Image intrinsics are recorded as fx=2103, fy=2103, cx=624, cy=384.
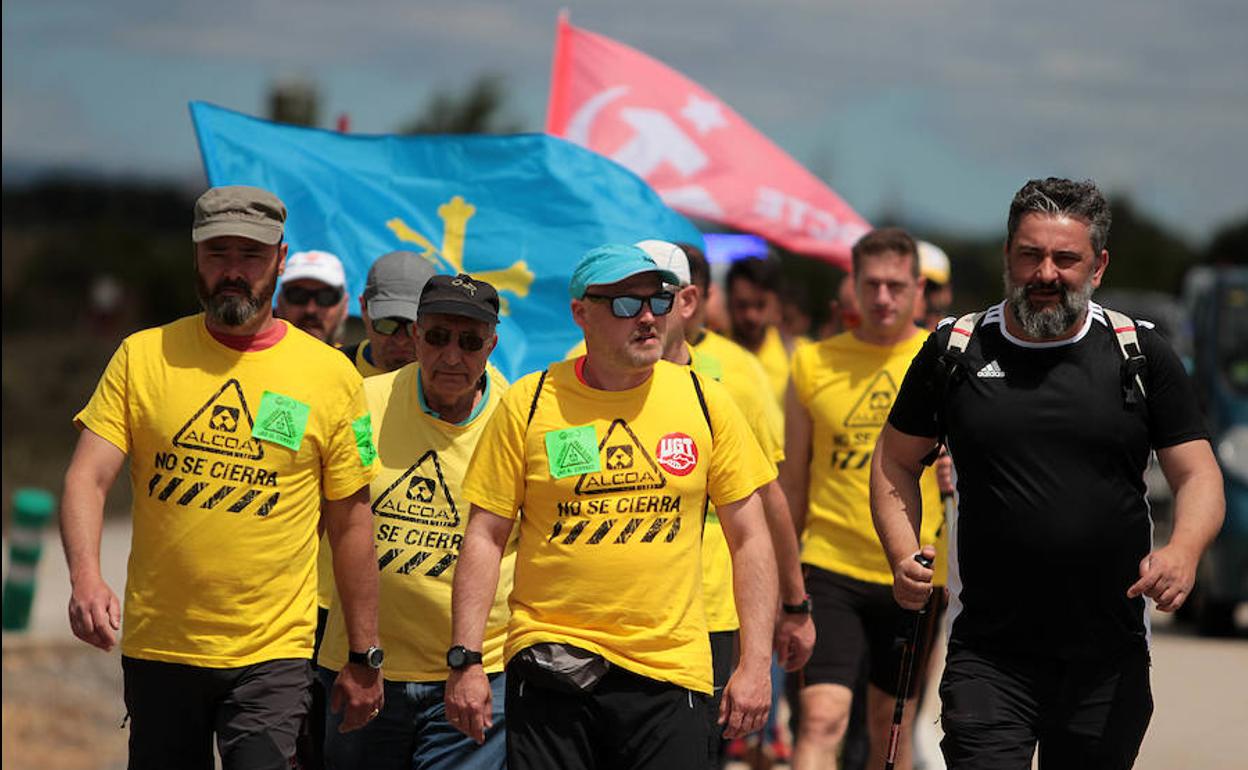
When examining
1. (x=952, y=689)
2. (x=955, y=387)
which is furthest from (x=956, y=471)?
(x=952, y=689)

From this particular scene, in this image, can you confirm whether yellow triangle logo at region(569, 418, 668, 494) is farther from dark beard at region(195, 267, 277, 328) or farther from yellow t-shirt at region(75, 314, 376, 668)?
dark beard at region(195, 267, 277, 328)

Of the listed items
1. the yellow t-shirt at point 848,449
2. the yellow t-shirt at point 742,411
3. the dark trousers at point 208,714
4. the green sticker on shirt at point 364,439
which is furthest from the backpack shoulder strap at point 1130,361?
the dark trousers at point 208,714

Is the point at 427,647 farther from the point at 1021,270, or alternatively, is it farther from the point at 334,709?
the point at 1021,270

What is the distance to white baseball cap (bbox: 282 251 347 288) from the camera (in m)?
7.98

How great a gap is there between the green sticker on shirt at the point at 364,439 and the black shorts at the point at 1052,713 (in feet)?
5.93

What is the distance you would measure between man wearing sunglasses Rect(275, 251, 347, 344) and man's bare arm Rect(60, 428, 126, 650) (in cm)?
221

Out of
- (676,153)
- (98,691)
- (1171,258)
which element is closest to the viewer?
(676,153)

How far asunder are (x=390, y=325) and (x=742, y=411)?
1.27 meters

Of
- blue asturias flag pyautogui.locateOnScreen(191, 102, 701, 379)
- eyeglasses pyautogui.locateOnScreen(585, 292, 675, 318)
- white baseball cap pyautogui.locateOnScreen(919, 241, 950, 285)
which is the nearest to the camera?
eyeglasses pyautogui.locateOnScreen(585, 292, 675, 318)

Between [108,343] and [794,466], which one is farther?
[108,343]

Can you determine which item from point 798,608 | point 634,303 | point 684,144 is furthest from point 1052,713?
point 684,144

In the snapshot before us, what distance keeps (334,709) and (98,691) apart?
794cm

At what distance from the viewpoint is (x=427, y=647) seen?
20.8 ft

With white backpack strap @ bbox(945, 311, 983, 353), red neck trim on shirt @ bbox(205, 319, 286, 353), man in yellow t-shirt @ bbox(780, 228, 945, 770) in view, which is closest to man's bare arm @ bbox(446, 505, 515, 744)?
red neck trim on shirt @ bbox(205, 319, 286, 353)
